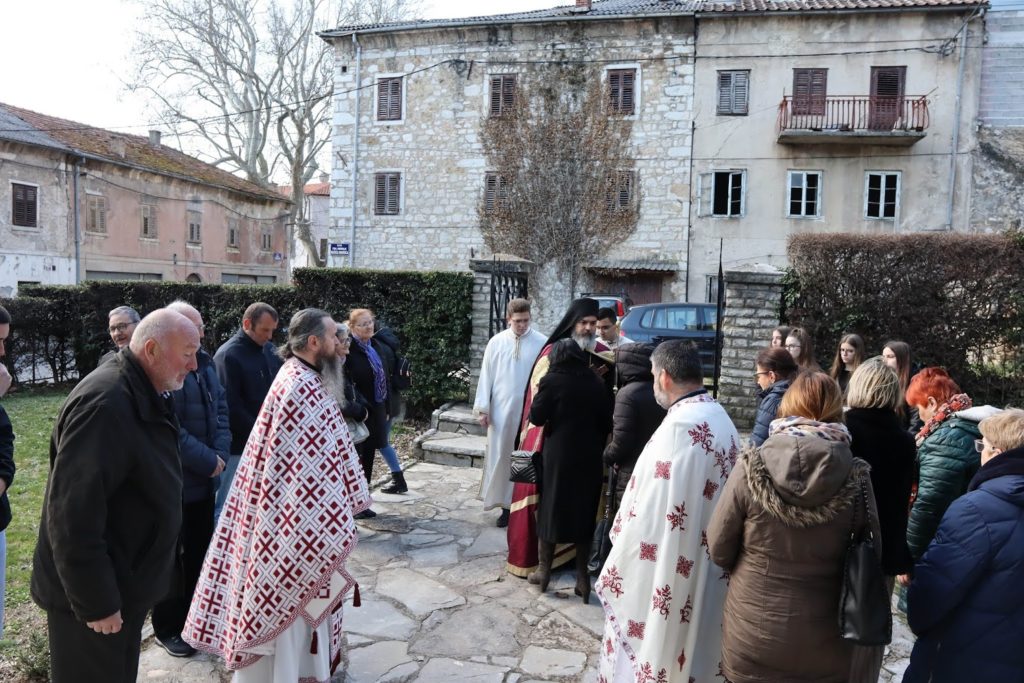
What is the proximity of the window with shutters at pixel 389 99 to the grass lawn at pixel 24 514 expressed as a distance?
50.7 ft

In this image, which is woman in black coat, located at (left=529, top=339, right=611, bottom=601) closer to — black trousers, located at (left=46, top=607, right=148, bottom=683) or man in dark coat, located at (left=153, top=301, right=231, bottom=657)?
man in dark coat, located at (left=153, top=301, right=231, bottom=657)

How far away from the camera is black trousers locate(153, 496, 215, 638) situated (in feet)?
13.6

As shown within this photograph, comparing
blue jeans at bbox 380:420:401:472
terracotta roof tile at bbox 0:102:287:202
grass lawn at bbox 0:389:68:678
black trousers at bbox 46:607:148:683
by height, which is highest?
terracotta roof tile at bbox 0:102:287:202

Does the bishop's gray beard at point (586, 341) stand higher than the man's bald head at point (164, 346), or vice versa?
the man's bald head at point (164, 346)

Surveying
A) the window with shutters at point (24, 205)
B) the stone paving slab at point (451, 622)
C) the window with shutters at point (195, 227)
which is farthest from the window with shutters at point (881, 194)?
the window with shutters at point (24, 205)

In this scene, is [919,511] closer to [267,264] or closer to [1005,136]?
[1005,136]

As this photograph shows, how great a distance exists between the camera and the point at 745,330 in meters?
9.30

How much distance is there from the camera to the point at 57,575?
8.73ft

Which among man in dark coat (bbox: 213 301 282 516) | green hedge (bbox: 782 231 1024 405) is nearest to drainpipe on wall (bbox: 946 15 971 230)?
green hedge (bbox: 782 231 1024 405)

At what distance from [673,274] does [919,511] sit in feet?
62.8

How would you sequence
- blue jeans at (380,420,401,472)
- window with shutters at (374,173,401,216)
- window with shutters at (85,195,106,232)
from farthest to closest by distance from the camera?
window with shutters at (85,195,106,232)
window with shutters at (374,173,401,216)
blue jeans at (380,420,401,472)

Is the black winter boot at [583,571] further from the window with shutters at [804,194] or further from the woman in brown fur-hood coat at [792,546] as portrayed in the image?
the window with shutters at [804,194]

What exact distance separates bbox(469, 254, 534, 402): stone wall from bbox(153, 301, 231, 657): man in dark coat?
6218 millimetres

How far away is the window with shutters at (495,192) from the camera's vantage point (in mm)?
22688
